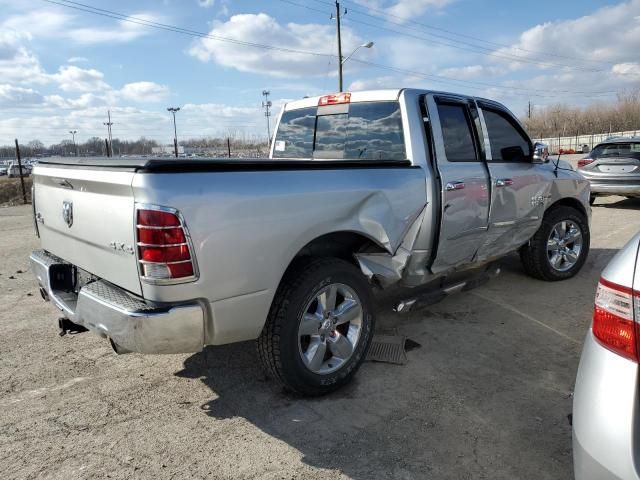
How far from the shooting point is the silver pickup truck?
2492 mm

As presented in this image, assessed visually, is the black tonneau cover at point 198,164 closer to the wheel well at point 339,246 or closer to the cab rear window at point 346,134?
the wheel well at point 339,246

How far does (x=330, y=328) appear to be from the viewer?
3.25m

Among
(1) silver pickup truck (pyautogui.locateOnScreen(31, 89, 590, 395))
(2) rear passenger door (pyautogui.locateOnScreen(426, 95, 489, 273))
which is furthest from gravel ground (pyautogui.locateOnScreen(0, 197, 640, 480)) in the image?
(2) rear passenger door (pyautogui.locateOnScreen(426, 95, 489, 273))

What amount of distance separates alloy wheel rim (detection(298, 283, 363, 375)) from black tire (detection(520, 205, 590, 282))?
2975 mm

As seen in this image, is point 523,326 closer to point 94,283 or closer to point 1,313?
point 94,283

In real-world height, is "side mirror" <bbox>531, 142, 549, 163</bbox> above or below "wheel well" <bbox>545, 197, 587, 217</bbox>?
above

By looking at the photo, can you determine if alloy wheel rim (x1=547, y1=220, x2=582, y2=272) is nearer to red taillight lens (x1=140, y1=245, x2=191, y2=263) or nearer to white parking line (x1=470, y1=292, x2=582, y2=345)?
white parking line (x1=470, y1=292, x2=582, y2=345)

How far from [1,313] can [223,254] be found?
3593mm

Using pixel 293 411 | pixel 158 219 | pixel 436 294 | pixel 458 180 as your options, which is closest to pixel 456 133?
pixel 458 180

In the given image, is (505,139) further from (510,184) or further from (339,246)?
(339,246)

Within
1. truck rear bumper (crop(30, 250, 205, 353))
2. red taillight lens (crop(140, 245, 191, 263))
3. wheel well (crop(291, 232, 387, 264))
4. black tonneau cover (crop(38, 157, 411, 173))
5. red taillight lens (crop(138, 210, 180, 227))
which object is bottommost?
truck rear bumper (crop(30, 250, 205, 353))

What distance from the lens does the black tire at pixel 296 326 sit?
2953 mm

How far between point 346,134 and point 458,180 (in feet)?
3.53

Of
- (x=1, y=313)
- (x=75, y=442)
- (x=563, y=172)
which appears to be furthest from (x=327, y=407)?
(x=563, y=172)
